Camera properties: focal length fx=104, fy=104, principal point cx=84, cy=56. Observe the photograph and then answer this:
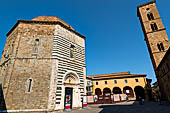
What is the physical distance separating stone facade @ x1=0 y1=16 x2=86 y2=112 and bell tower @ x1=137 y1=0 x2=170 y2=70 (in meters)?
19.5

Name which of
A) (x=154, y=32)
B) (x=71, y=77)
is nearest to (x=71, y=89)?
(x=71, y=77)

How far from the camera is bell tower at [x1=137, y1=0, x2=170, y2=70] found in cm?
2366

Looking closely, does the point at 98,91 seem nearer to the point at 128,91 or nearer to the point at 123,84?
the point at 123,84

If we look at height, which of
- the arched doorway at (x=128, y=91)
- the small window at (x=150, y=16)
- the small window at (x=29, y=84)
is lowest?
the arched doorway at (x=128, y=91)

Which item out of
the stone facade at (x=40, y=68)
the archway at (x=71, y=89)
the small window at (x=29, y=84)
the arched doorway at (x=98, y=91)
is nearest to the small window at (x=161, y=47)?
the arched doorway at (x=98, y=91)

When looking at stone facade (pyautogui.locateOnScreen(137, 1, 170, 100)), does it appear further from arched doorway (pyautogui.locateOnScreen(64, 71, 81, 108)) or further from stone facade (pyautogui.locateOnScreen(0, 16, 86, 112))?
stone facade (pyautogui.locateOnScreen(0, 16, 86, 112))

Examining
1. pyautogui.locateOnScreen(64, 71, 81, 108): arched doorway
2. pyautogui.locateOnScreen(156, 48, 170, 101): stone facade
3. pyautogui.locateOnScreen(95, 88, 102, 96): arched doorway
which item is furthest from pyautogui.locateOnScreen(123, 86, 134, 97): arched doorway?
pyautogui.locateOnScreen(64, 71, 81, 108): arched doorway

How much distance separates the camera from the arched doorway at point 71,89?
10945 mm

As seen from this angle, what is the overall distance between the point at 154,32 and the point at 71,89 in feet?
84.6

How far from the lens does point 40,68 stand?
10352mm

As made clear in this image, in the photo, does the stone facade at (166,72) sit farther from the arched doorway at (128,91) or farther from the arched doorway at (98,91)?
the arched doorway at (98,91)

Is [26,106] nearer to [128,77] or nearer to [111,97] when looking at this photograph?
[111,97]

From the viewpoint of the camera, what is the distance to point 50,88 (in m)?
9.73

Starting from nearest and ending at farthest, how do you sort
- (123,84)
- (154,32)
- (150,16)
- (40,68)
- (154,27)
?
(40,68) → (154,32) → (154,27) → (150,16) → (123,84)
